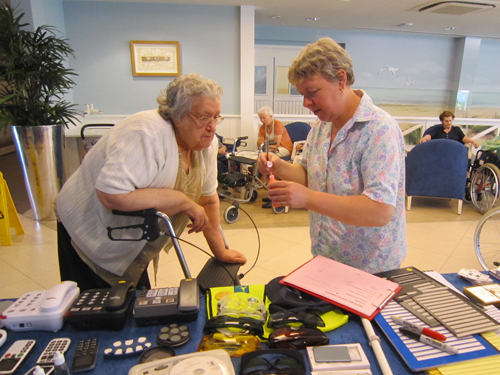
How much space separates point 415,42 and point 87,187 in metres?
7.82

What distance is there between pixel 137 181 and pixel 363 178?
71 cm

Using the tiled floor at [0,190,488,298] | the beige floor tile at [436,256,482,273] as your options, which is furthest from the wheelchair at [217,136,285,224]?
the beige floor tile at [436,256,482,273]

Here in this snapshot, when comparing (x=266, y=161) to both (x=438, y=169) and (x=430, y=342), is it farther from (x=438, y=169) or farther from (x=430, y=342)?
(x=438, y=169)

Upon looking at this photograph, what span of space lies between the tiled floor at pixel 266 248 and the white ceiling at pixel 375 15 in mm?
3121

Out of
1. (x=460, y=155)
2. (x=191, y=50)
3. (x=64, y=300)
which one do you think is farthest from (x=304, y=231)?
(x=191, y=50)

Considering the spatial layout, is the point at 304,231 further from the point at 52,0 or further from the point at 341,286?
the point at 52,0

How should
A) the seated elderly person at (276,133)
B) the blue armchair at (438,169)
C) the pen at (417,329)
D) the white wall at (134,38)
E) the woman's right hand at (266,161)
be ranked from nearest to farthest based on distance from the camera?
the pen at (417,329) → the woman's right hand at (266,161) → the blue armchair at (438,169) → the seated elderly person at (276,133) → the white wall at (134,38)

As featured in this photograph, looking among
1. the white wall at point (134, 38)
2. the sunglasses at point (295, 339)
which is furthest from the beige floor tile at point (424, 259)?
the white wall at point (134, 38)

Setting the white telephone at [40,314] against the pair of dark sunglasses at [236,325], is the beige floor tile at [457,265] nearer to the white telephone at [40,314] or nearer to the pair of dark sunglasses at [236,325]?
the pair of dark sunglasses at [236,325]

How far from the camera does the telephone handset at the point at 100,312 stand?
0.83 metres

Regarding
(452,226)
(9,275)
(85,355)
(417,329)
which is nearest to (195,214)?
(85,355)

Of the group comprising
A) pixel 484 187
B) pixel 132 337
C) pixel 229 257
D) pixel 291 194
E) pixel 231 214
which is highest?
pixel 291 194

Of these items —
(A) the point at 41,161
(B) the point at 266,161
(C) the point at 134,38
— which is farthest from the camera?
(C) the point at 134,38

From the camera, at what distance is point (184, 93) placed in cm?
113
